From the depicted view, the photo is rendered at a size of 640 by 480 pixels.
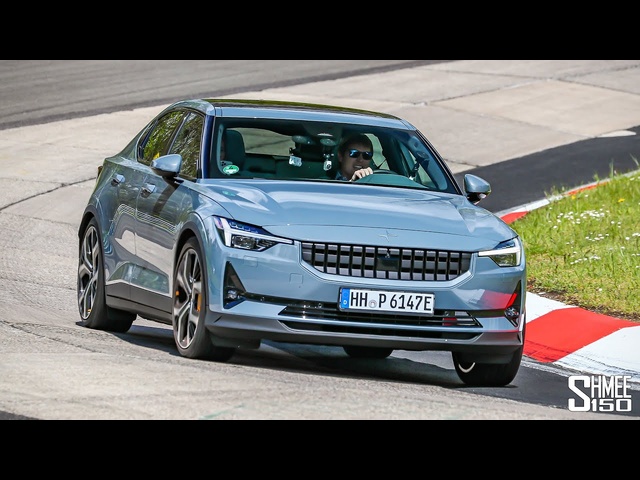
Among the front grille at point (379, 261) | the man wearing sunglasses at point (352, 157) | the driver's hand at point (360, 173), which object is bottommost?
the front grille at point (379, 261)

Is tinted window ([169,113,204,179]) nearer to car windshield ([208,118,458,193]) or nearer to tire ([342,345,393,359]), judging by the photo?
car windshield ([208,118,458,193])

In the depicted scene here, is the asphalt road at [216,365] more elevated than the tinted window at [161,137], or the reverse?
the tinted window at [161,137]

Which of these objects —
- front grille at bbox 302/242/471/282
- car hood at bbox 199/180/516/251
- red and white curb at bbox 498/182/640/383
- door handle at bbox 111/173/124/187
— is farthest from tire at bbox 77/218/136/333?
red and white curb at bbox 498/182/640/383

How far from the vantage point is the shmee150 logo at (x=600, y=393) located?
8555 millimetres

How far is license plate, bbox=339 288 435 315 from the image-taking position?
8250 millimetres

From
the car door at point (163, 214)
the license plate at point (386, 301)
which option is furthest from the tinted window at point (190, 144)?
the license plate at point (386, 301)

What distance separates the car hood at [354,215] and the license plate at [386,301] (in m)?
0.28

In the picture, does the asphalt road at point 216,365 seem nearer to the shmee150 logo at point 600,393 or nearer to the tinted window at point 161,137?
the shmee150 logo at point 600,393

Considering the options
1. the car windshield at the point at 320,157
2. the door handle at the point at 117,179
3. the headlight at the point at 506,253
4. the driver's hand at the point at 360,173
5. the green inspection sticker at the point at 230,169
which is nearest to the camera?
the headlight at the point at 506,253

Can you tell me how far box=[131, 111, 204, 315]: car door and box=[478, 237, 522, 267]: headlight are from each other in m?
1.82
